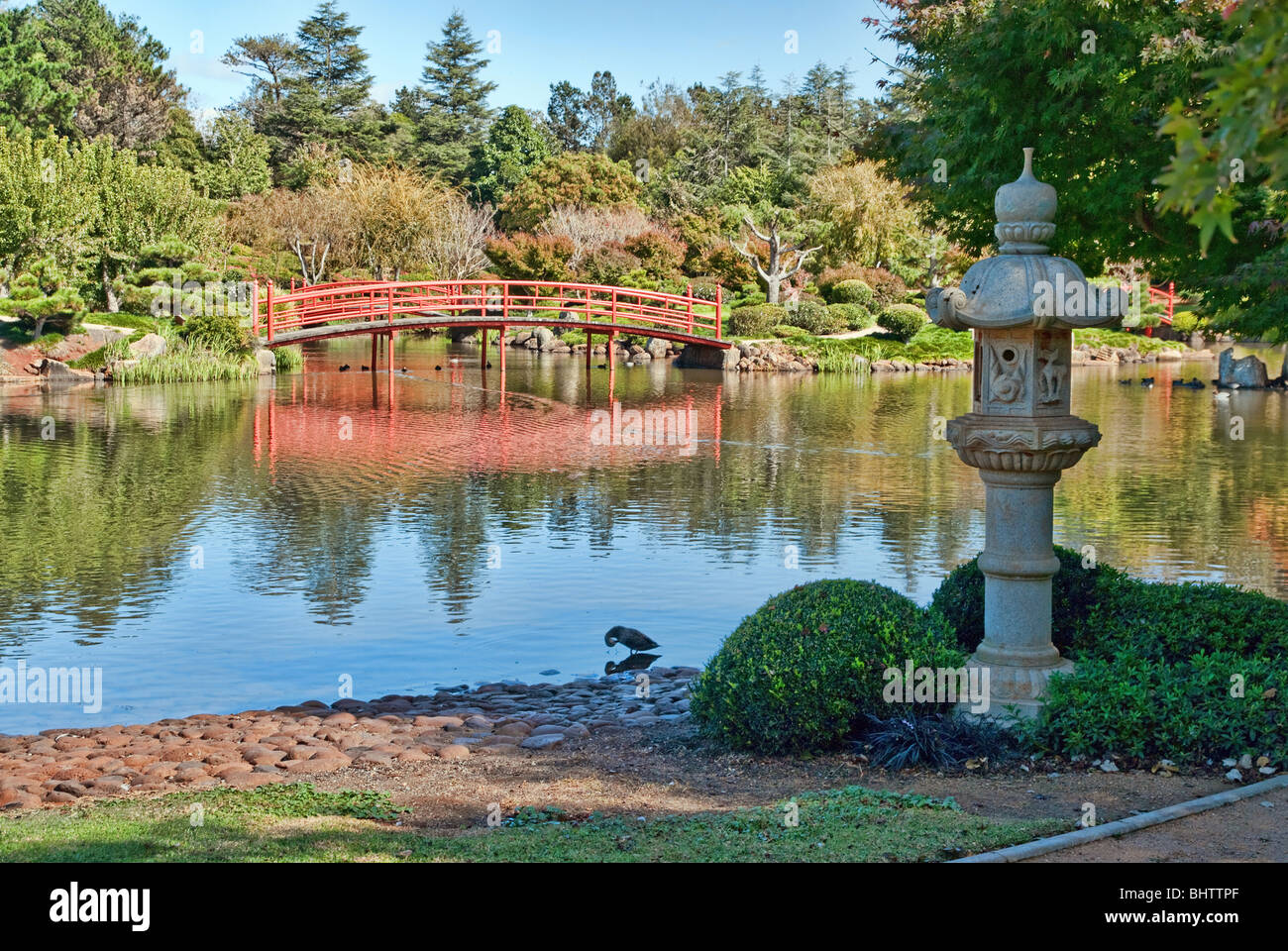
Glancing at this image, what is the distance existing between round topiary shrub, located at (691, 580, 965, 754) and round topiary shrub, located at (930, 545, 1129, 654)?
1019 mm

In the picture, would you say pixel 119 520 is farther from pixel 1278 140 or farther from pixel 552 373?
pixel 552 373

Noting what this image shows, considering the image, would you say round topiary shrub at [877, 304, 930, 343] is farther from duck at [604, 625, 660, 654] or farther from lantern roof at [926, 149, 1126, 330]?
lantern roof at [926, 149, 1126, 330]

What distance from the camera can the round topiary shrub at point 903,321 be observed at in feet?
145

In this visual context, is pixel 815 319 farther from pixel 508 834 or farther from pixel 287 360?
pixel 508 834

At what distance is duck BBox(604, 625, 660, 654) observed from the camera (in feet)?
34.4

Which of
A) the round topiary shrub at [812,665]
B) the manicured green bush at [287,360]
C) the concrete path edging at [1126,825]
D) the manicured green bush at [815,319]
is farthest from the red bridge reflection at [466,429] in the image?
the concrete path edging at [1126,825]

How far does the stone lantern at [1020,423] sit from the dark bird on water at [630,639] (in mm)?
3488

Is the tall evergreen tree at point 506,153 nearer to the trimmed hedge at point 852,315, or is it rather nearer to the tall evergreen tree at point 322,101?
the tall evergreen tree at point 322,101

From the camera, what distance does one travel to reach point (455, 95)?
71375 millimetres

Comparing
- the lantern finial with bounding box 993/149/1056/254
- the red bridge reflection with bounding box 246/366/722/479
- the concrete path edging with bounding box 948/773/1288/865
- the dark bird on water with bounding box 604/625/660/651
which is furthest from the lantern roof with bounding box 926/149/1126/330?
the red bridge reflection with bounding box 246/366/722/479

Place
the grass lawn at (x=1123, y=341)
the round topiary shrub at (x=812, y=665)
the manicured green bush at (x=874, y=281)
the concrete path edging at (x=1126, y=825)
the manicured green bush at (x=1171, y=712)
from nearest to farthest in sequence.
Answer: the concrete path edging at (x=1126, y=825), the manicured green bush at (x=1171, y=712), the round topiary shrub at (x=812, y=665), the grass lawn at (x=1123, y=341), the manicured green bush at (x=874, y=281)

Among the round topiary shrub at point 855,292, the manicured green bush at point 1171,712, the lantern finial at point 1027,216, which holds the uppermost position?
the round topiary shrub at point 855,292

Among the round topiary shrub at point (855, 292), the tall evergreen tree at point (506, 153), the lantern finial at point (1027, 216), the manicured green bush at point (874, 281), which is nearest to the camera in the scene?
the lantern finial at point (1027, 216)

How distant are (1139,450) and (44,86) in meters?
39.7
